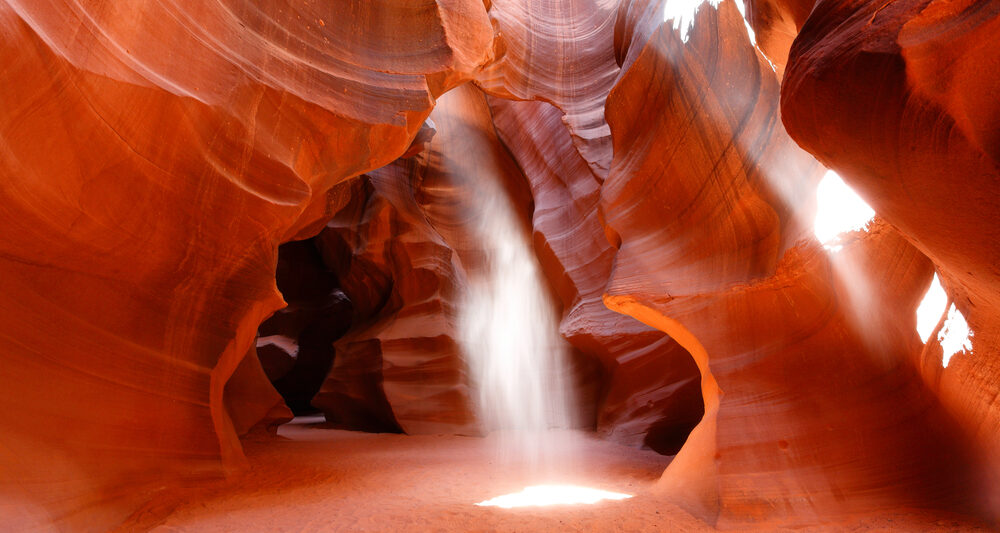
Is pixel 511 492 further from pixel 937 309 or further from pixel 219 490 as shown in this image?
pixel 937 309

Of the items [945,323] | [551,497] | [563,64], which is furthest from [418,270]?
[945,323]

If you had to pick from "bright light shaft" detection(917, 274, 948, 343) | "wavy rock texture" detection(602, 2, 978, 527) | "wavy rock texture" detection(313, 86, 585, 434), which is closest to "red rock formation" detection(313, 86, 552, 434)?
"wavy rock texture" detection(313, 86, 585, 434)

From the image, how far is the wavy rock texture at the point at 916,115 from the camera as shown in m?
2.41

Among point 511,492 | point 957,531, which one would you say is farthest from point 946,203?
point 511,492

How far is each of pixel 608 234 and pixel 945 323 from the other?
12.4 feet

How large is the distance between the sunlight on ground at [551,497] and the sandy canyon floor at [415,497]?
146 millimetres

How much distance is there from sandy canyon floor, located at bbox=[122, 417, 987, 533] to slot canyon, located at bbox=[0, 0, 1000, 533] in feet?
0.16

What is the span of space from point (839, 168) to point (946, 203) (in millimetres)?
556

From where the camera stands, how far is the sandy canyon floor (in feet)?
14.0

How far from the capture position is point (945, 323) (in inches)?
159

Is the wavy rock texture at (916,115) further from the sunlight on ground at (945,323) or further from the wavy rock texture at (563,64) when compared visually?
the wavy rock texture at (563,64)

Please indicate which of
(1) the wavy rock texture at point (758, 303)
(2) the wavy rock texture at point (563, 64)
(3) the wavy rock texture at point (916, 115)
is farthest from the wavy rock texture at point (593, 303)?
(3) the wavy rock texture at point (916, 115)

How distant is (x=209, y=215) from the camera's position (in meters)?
5.14

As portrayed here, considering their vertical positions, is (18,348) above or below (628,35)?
below
